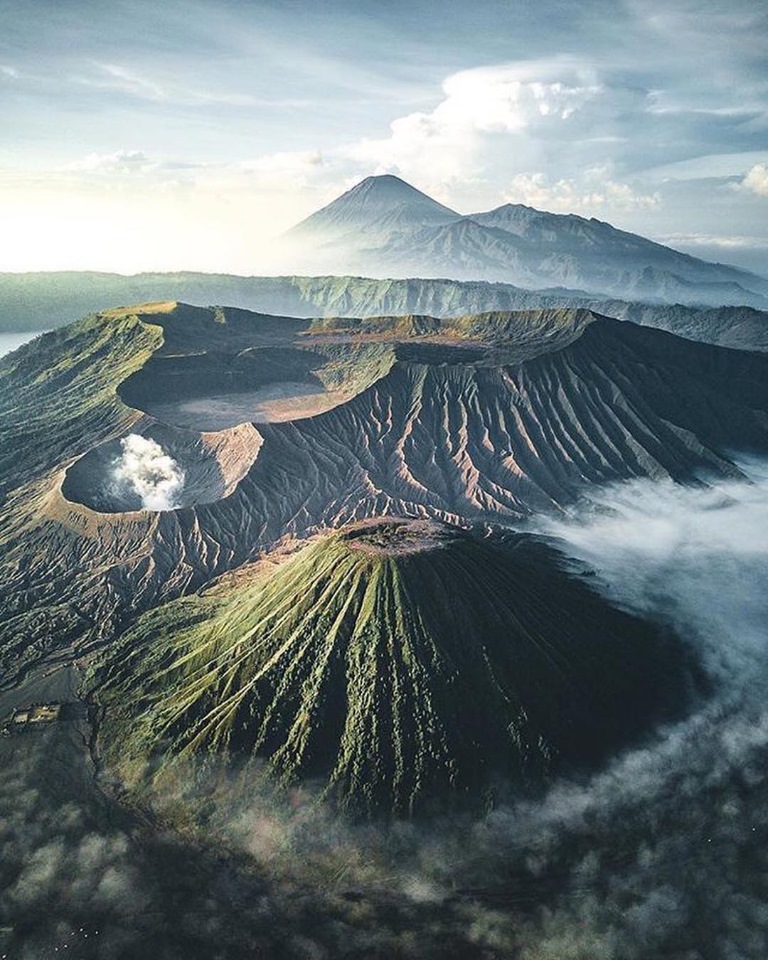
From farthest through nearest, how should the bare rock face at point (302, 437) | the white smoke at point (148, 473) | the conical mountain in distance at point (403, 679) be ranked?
the white smoke at point (148, 473)
the bare rock face at point (302, 437)
the conical mountain in distance at point (403, 679)

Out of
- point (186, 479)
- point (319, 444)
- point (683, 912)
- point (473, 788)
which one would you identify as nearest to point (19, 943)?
point (473, 788)

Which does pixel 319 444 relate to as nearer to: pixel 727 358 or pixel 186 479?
pixel 186 479

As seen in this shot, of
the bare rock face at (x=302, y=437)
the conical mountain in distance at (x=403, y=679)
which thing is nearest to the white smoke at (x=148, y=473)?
the bare rock face at (x=302, y=437)

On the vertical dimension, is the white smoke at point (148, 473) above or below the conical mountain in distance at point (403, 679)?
below

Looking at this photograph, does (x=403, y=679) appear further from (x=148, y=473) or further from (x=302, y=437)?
(x=148, y=473)

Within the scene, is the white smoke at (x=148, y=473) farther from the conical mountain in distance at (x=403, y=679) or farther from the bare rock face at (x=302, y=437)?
the conical mountain in distance at (x=403, y=679)

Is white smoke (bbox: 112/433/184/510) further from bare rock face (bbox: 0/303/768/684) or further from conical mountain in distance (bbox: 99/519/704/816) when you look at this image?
conical mountain in distance (bbox: 99/519/704/816)

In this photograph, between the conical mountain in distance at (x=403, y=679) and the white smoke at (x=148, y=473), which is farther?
the white smoke at (x=148, y=473)

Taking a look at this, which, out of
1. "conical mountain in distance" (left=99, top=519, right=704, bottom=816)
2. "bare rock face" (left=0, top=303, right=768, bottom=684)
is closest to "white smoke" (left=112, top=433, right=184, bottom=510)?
"bare rock face" (left=0, top=303, right=768, bottom=684)
